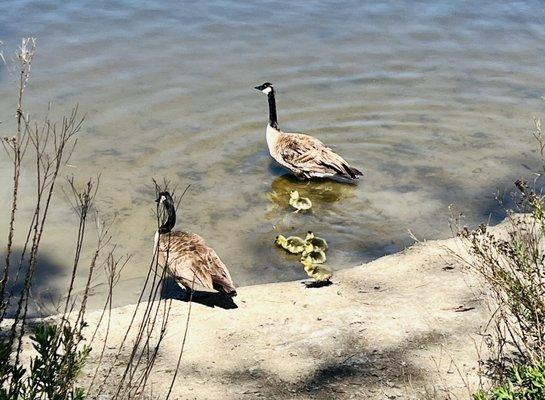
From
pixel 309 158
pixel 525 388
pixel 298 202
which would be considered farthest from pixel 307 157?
pixel 525 388

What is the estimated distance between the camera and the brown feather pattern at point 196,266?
8.83 m

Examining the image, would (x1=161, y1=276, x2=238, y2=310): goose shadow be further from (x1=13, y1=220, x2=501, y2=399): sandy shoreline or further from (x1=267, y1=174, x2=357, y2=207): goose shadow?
(x1=267, y1=174, x2=357, y2=207): goose shadow

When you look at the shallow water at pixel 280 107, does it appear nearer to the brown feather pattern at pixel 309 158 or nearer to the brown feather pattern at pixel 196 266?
the brown feather pattern at pixel 309 158

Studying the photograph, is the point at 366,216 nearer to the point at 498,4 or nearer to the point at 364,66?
the point at 364,66

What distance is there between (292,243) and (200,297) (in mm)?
1518

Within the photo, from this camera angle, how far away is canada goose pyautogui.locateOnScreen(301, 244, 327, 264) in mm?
10164

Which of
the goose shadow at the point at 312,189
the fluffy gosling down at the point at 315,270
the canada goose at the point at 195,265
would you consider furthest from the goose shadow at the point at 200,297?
the goose shadow at the point at 312,189

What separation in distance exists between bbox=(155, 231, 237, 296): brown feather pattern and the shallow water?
74 centimetres

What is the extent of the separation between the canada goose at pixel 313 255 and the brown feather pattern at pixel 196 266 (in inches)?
53.7

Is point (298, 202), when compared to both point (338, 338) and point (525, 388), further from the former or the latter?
point (525, 388)

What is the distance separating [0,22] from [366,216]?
31.0ft

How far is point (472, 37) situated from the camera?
672 inches

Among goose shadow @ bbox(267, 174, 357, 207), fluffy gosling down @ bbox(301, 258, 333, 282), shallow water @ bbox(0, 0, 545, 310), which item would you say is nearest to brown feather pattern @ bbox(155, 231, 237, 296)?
shallow water @ bbox(0, 0, 545, 310)

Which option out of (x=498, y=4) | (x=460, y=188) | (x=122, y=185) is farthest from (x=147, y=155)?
A: (x=498, y=4)
